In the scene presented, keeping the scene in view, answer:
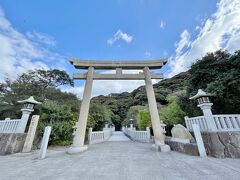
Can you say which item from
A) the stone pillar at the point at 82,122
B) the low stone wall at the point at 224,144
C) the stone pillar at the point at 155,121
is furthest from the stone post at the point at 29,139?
the low stone wall at the point at 224,144

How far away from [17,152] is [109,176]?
4.88m

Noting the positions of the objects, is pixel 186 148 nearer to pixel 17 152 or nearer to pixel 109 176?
pixel 109 176

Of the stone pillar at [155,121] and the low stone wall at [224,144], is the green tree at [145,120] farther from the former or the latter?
the low stone wall at [224,144]

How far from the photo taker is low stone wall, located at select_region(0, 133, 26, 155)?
16.3ft

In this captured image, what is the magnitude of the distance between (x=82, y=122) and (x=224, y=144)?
487 cm

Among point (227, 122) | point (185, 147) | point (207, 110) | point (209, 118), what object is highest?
point (207, 110)

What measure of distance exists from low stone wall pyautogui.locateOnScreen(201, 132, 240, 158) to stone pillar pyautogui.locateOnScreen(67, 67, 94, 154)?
4.43 meters

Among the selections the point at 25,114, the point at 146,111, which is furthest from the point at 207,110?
the point at 146,111

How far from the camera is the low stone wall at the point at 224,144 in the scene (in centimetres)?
359

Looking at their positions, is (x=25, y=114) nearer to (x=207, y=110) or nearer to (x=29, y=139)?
(x=29, y=139)

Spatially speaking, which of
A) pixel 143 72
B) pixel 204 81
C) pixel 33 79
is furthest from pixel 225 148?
pixel 33 79

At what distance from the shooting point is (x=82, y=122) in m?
5.22

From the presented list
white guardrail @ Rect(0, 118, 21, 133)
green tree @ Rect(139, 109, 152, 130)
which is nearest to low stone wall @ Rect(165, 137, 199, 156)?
green tree @ Rect(139, 109, 152, 130)

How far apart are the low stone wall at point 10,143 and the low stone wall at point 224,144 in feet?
23.0
